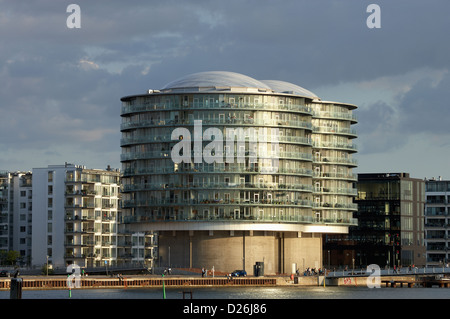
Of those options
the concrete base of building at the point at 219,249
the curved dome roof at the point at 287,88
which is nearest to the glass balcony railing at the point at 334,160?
the curved dome roof at the point at 287,88

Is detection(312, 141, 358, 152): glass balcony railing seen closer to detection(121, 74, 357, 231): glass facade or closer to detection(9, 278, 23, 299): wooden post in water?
detection(121, 74, 357, 231): glass facade

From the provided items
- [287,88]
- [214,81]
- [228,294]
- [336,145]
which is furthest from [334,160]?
[228,294]

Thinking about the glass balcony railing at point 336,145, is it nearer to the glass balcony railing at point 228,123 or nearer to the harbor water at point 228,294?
the glass balcony railing at point 228,123

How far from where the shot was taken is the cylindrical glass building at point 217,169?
16162cm

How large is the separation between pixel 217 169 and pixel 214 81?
16112 millimetres

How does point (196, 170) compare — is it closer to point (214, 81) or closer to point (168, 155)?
point (168, 155)

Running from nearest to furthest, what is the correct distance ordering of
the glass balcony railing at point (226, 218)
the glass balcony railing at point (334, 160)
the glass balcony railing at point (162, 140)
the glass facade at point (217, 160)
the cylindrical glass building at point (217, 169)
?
1. the glass facade at point (217, 160)
2. the cylindrical glass building at point (217, 169)
3. the glass balcony railing at point (226, 218)
4. the glass balcony railing at point (162, 140)
5. the glass balcony railing at point (334, 160)

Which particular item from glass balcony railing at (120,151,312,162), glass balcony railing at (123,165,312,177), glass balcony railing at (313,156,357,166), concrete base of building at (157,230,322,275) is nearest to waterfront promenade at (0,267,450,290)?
concrete base of building at (157,230,322,275)

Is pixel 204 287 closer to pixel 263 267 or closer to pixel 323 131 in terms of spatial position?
pixel 263 267

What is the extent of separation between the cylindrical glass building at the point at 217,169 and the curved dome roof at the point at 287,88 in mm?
7959

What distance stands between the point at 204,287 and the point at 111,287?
13.8 m

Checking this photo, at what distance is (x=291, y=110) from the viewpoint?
553ft
